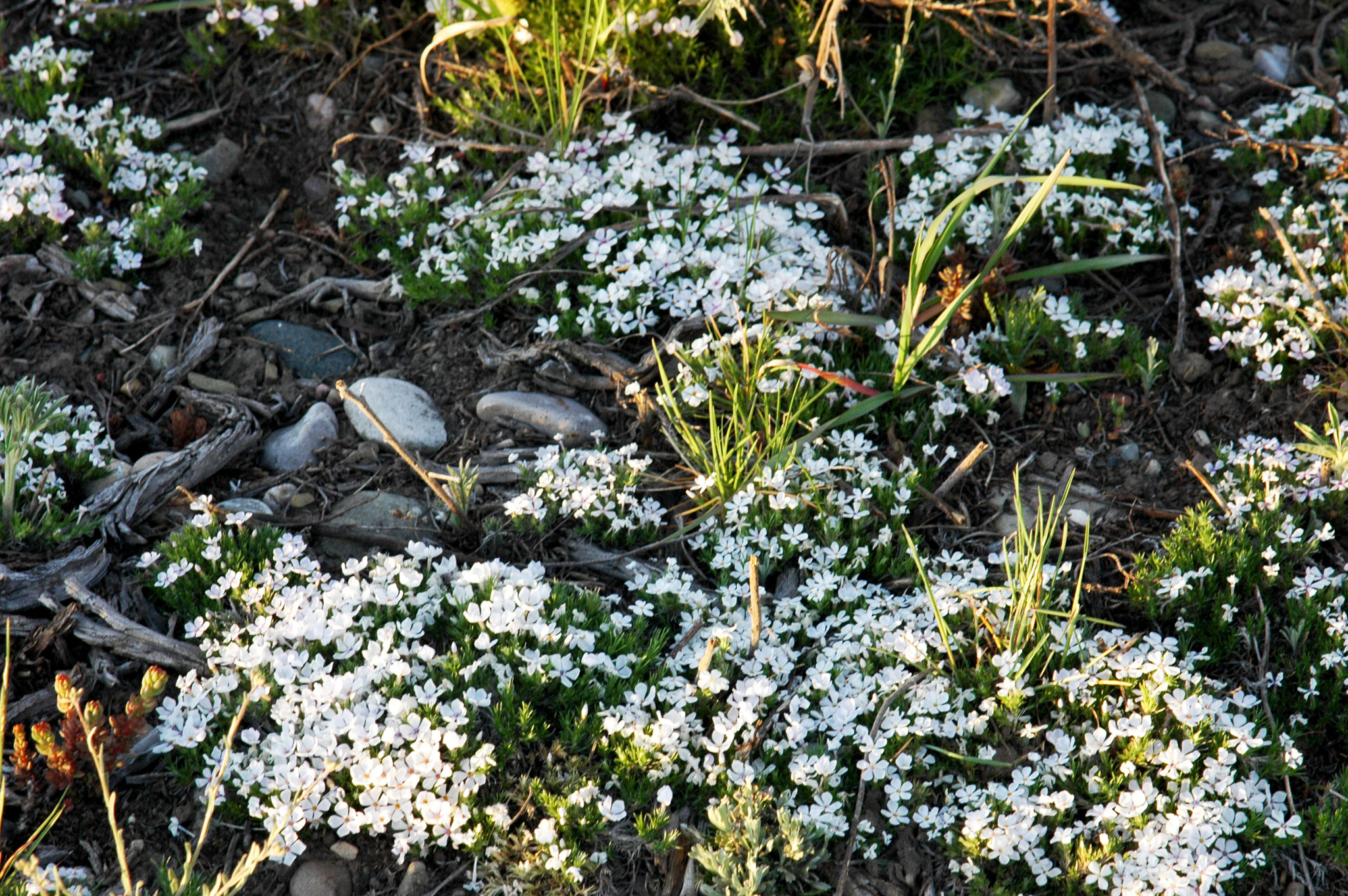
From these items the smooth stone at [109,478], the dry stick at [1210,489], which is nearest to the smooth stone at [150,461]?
the smooth stone at [109,478]

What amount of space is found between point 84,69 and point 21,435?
3115 mm

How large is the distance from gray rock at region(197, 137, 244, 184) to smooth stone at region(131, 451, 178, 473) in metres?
1.94

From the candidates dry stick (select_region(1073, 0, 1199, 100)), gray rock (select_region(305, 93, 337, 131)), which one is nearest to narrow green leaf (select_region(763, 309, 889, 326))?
dry stick (select_region(1073, 0, 1199, 100))

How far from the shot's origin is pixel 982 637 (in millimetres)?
3543

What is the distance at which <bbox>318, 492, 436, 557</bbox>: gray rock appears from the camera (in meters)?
4.01

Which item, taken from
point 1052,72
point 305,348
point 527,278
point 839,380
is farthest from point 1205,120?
point 305,348

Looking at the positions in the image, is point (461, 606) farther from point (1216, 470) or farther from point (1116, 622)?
point (1216, 470)

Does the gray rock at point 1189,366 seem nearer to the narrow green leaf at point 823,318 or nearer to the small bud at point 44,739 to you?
the narrow green leaf at point 823,318

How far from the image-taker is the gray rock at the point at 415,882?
3.09 metres

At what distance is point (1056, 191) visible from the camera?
4.88 m

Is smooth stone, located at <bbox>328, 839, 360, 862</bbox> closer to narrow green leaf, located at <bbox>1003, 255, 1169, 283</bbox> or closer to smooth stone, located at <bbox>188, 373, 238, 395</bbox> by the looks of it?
smooth stone, located at <bbox>188, 373, 238, 395</bbox>

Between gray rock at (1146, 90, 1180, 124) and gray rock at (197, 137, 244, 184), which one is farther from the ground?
gray rock at (197, 137, 244, 184)

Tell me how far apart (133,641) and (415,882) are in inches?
50.3

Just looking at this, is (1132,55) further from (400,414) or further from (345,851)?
(345,851)
